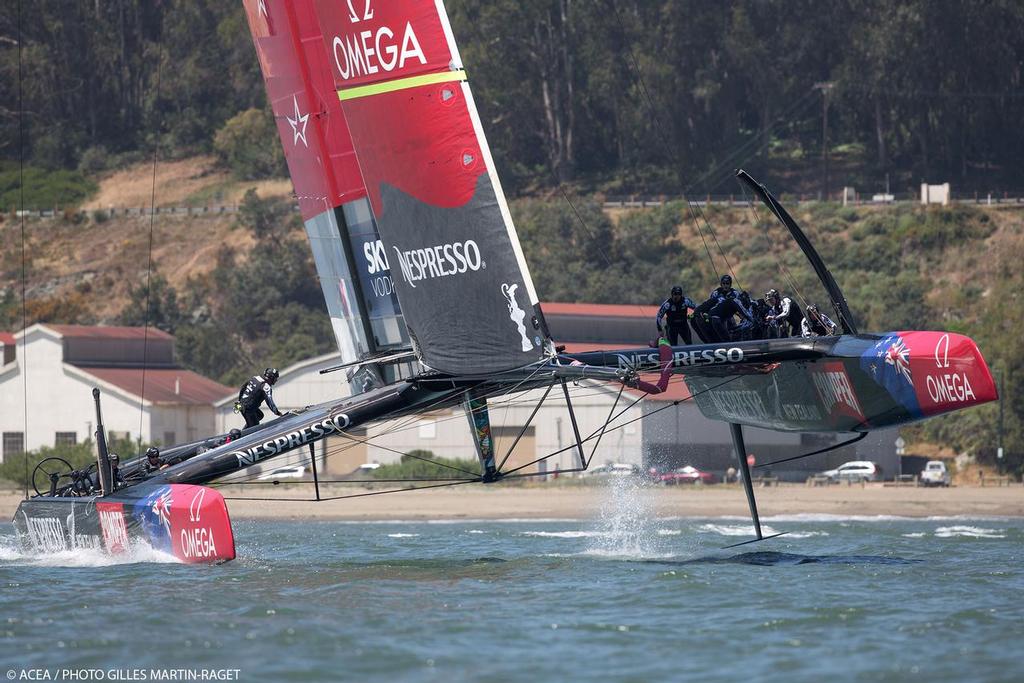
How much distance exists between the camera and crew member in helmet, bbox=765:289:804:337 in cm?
1507

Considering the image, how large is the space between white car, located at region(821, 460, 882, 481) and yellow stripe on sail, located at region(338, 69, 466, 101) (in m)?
23.9

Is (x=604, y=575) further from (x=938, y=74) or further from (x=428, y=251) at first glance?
(x=938, y=74)

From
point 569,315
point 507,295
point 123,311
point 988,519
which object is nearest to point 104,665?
point 507,295


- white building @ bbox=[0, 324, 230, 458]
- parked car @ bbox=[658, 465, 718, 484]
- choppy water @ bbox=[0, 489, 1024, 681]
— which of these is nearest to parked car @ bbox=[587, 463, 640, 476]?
parked car @ bbox=[658, 465, 718, 484]

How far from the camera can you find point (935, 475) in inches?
1410

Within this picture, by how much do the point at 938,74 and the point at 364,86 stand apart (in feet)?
170

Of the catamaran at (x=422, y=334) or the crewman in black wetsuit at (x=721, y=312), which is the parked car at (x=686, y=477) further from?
the crewman in black wetsuit at (x=721, y=312)

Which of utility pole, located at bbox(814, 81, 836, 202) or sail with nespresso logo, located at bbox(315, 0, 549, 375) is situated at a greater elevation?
utility pole, located at bbox(814, 81, 836, 202)

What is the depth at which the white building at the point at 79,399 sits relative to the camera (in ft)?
126

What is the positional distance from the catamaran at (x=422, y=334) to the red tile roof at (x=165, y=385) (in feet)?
74.9

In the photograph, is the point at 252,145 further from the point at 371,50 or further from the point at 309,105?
the point at 371,50

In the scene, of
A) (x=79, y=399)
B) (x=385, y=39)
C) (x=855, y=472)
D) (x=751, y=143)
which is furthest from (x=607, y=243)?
(x=385, y=39)

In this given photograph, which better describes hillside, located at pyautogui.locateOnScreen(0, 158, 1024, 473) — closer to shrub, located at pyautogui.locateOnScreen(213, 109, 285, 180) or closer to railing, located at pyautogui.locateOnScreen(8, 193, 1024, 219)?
railing, located at pyautogui.locateOnScreen(8, 193, 1024, 219)

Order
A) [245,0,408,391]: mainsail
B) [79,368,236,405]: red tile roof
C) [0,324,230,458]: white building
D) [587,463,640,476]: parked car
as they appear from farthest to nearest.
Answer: [79,368,236,405]: red tile roof
[0,324,230,458]: white building
[587,463,640,476]: parked car
[245,0,408,391]: mainsail
